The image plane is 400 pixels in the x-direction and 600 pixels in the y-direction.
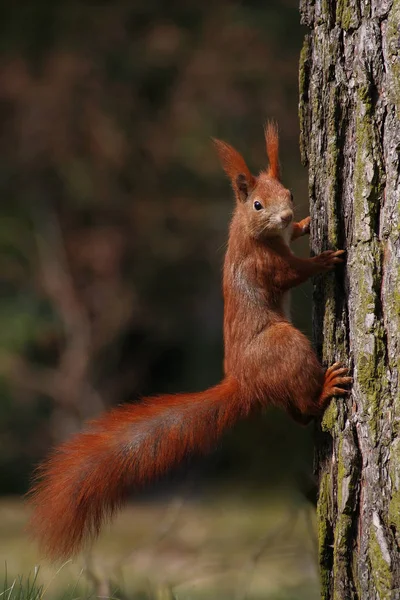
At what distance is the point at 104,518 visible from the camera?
→ 222 centimetres

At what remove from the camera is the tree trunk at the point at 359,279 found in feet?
6.41

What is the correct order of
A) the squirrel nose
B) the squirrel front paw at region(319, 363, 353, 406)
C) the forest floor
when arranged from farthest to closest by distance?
1. the forest floor
2. the squirrel nose
3. the squirrel front paw at region(319, 363, 353, 406)

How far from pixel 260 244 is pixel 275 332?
30 centimetres

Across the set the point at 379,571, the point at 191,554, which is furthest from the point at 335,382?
the point at 191,554

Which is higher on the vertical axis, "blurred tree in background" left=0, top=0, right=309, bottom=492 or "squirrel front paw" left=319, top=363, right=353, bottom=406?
"blurred tree in background" left=0, top=0, right=309, bottom=492

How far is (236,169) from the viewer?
2.51 meters

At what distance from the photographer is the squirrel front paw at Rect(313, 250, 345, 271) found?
2.10 meters

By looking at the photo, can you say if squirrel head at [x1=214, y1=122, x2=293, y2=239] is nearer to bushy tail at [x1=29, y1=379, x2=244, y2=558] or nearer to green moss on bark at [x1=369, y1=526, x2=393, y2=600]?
bushy tail at [x1=29, y1=379, x2=244, y2=558]

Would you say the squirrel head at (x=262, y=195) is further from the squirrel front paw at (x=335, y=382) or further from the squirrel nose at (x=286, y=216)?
the squirrel front paw at (x=335, y=382)

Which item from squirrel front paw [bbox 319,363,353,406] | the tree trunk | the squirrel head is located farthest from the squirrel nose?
squirrel front paw [bbox 319,363,353,406]

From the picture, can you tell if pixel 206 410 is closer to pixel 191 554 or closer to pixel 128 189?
pixel 191 554

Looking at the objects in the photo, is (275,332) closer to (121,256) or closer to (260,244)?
(260,244)

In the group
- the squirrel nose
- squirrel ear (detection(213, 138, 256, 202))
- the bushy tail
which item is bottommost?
the bushy tail

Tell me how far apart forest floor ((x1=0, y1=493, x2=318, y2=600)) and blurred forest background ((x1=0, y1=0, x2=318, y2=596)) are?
508 millimetres
